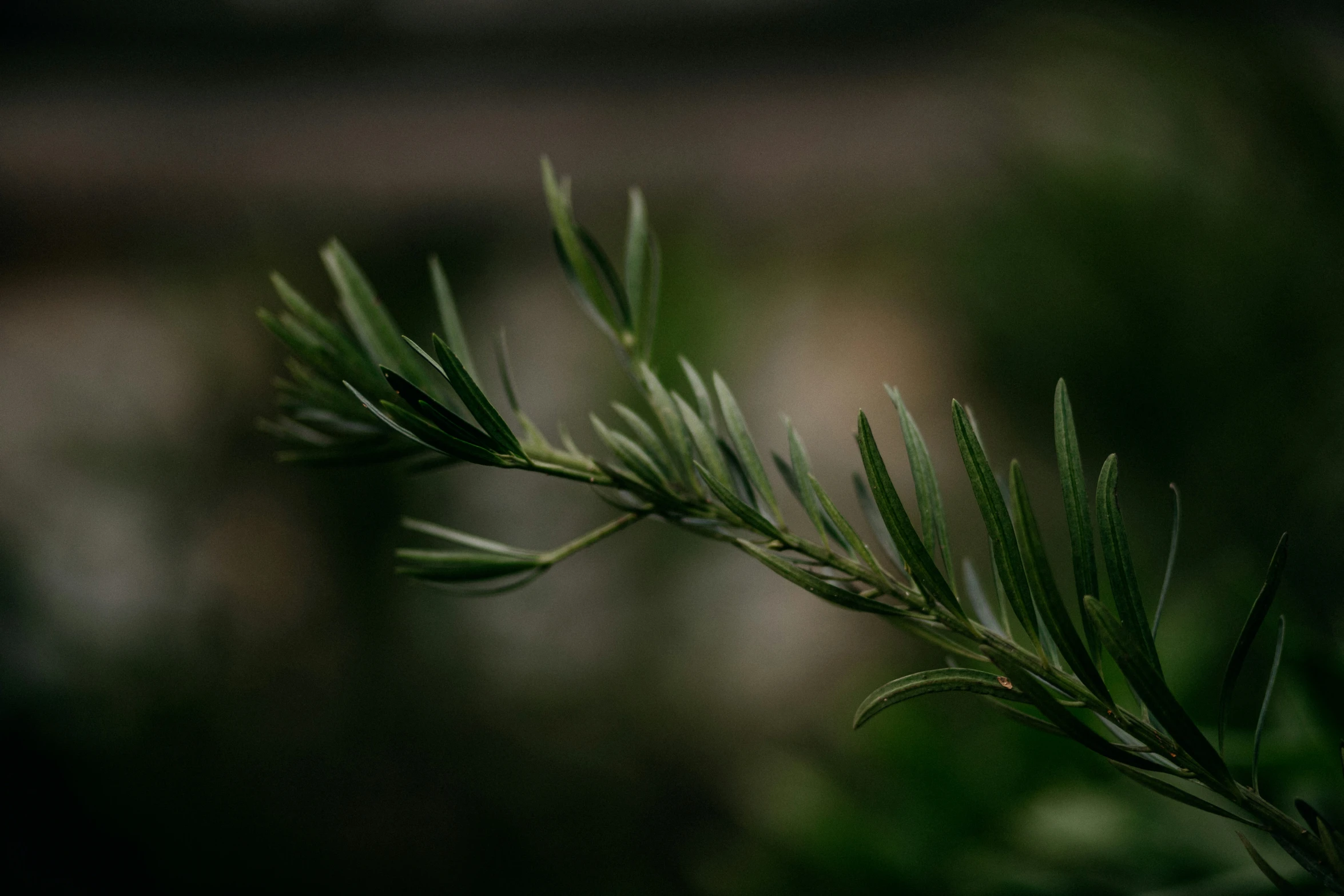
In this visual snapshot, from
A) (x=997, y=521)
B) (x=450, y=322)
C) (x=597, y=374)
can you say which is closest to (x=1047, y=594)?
(x=997, y=521)

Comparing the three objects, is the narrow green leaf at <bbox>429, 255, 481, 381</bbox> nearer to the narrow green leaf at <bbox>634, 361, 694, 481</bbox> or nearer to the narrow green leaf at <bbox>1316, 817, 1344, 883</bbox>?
the narrow green leaf at <bbox>634, 361, 694, 481</bbox>

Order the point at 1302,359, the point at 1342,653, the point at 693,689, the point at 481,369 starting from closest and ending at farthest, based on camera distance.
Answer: the point at 1342,653 → the point at 1302,359 → the point at 481,369 → the point at 693,689

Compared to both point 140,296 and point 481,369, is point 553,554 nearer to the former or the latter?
point 481,369

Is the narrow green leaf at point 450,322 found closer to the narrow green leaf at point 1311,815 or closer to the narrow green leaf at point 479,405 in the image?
the narrow green leaf at point 479,405

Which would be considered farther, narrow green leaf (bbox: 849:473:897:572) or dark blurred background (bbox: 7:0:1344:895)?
dark blurred background (bbox: 7:0:1344:895)

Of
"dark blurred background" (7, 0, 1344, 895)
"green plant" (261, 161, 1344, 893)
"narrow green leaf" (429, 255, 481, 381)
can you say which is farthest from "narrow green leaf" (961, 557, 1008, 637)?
"dark blurred background" (7, 0, 1344, 895)

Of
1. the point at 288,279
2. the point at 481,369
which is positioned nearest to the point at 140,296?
the point at 288,279
